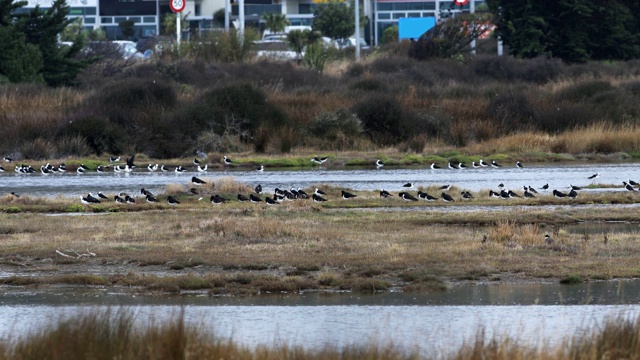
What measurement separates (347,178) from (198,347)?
27.8m

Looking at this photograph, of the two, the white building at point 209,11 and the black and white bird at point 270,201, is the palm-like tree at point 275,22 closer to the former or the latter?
the white building at point 209,11

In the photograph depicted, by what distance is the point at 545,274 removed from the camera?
19016 mm

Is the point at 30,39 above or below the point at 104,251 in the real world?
above

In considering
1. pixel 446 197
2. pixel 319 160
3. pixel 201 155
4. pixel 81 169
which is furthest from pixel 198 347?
pixel 201 155

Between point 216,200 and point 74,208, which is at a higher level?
point 216,200

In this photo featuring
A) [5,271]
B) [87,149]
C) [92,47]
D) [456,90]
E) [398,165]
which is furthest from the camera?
[92,47]


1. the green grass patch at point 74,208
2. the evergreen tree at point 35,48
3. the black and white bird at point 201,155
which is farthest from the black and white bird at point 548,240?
the evergreen tree at point 35,48

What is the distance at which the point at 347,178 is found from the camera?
130 feet

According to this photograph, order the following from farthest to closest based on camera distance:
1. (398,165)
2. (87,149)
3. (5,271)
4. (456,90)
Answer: (456,90), (87,149), (398,165), (5,271)

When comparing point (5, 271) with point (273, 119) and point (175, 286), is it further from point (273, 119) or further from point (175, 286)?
point (273, 119)

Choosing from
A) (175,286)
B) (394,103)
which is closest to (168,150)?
(394,103)

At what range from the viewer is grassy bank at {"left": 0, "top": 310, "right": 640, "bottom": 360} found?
11.9m

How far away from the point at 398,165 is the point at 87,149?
13.4m

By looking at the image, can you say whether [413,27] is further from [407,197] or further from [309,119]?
[407,197]
